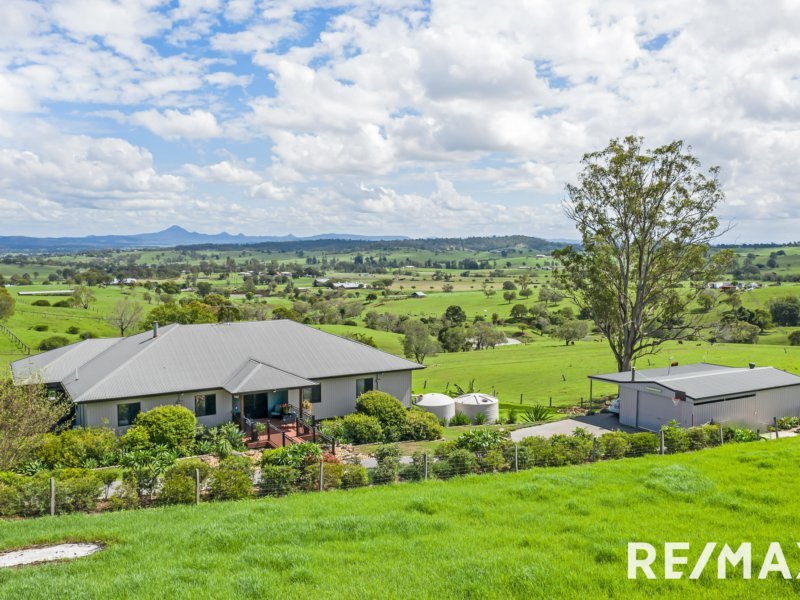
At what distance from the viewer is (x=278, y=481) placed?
55.6ft

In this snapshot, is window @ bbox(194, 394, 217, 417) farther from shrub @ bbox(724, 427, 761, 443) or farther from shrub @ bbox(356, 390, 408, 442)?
shrub @ bbox(724, 427, 761, 443)

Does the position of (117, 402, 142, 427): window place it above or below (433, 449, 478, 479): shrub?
below

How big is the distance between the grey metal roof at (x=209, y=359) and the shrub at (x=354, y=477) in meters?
12.6

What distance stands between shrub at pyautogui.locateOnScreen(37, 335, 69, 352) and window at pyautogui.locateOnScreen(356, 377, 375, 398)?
2019 inches

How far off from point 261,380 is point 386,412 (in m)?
6.03

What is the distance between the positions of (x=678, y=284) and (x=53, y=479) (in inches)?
1524

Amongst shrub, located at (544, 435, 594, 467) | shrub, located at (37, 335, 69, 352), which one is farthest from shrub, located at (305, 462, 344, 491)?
shrub, located at (37, 335, 69, 352)

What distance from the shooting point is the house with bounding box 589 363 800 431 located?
27.8 m

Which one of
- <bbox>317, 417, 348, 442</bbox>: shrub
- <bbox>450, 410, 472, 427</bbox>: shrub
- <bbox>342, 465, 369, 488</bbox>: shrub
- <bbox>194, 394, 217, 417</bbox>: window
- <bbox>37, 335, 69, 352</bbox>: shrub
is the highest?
<bbox>342, 465, 369, 488</bbox>: shrub

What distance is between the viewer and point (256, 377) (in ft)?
91.9

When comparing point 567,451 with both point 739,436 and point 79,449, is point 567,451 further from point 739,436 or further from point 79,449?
point 79,449

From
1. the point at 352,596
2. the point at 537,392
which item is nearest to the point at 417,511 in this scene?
the point at 352,596

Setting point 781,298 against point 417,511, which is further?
point 781,298

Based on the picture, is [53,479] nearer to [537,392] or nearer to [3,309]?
[537,392]
